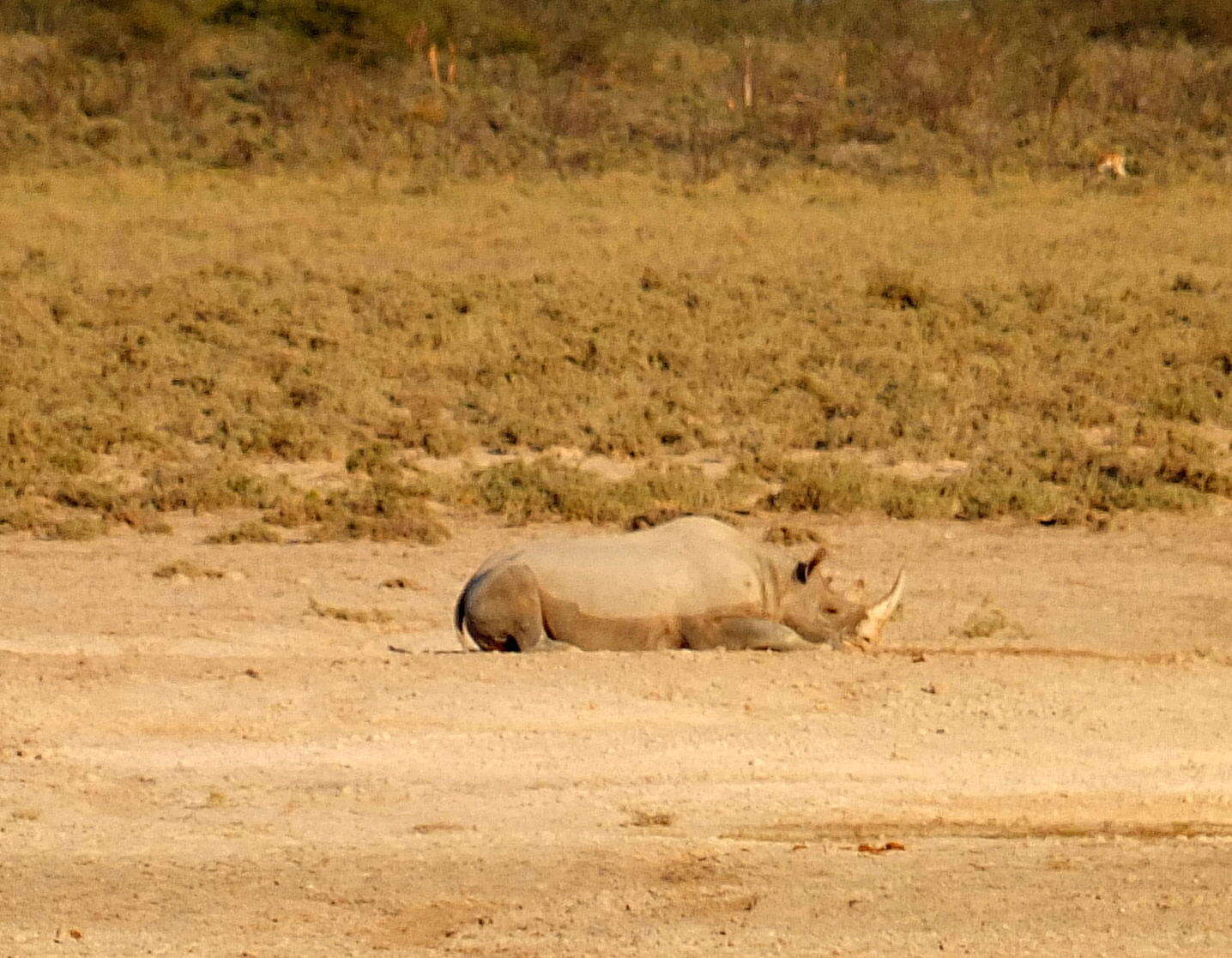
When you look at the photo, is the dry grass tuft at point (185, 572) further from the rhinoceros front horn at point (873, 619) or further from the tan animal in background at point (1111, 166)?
the tan animal in background at point (1111, 166)

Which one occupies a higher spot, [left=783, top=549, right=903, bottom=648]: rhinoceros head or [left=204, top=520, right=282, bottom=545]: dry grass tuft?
[left=783, top=549, right=903, bottom=648]: rhinoceros head

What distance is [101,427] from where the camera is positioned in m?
15.3

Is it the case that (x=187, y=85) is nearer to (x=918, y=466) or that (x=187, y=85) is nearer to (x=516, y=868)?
(x=918, y=466)

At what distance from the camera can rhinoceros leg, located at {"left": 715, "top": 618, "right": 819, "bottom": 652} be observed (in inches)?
326

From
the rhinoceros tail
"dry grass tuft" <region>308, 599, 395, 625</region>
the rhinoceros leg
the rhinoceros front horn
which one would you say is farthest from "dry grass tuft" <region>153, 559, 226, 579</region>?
the rhinoceros front horn

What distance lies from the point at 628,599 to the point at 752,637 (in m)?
0.51

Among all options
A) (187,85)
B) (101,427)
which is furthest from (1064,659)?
(187,85)

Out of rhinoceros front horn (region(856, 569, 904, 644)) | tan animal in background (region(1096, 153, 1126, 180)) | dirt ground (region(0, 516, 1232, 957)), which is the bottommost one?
tan animal in background (region(1096, 153, 1126, 180))

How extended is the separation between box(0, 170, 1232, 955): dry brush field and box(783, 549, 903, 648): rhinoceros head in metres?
0.37

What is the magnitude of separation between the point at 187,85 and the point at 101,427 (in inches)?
724

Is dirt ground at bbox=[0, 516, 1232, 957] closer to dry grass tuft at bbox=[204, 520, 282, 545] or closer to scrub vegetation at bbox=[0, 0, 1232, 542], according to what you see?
dry grass tuft at bbox=[204, 520, 282, 545]

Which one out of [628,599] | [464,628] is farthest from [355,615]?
[628,599]

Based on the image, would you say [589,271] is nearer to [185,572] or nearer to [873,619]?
[185,572]

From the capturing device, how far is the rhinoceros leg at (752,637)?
8.29 metres
